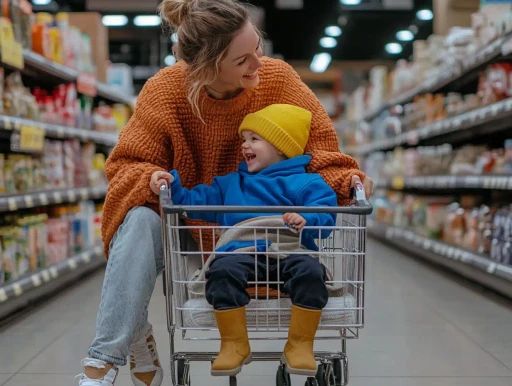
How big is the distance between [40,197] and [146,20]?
9.07 metres

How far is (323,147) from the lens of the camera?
1.97 m

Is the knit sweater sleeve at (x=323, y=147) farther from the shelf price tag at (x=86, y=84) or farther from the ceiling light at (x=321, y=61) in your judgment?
the ceiling light at (x=321, y=61)

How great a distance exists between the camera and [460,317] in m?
3.51

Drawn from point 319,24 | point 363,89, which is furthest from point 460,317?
point 319,24

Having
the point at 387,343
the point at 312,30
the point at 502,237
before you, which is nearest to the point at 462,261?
the point at 502,237

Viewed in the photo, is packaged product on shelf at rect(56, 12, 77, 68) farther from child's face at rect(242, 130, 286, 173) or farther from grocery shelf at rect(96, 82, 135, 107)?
child's face at rect(242, 130, 286, 173)

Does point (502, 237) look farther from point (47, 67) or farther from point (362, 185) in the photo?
point (47, 67)

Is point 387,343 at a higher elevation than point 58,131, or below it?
below

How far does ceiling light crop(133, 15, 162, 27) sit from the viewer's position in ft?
40.4

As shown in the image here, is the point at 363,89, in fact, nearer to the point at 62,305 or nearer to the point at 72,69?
the point at 72,69

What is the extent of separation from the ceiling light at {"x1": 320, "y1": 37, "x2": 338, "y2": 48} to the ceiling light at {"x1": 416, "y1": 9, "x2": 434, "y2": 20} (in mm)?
2820

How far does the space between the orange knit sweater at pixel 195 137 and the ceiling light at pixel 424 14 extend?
10.5m

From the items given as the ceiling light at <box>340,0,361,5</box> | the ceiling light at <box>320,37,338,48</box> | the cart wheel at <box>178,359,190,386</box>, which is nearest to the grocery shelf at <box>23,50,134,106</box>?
the cart wheel at <box>178,359,190,386</box>

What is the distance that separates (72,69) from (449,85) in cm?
307
